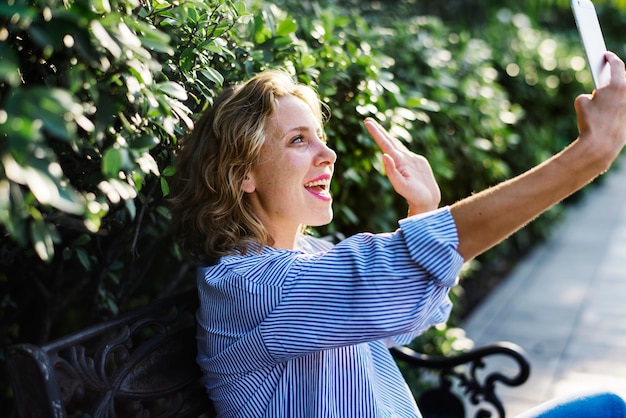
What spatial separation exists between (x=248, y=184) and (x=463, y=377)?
1304mm

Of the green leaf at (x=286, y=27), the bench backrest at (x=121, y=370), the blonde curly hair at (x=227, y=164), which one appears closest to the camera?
the bench backrest at (x=121, y=370)

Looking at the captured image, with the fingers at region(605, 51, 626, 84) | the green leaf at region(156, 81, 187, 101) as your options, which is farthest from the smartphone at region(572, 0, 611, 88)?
the green leaf at region(156, 81, 187, 101)

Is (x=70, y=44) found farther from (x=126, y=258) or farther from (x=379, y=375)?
(x=126, y=258)

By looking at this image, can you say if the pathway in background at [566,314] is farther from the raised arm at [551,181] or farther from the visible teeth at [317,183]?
the raised arm at [551,181]

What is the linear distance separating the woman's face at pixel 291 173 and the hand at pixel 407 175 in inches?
8.4

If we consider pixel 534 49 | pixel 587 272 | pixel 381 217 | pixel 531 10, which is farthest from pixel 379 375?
pixel 531 10

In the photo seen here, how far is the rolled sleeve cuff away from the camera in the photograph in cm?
143

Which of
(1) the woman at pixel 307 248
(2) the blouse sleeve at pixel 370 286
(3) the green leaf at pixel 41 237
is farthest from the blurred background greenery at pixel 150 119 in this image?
(2) the blouse sleeve at pixel 370 286

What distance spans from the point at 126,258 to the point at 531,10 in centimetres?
720

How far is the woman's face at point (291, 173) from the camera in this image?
192 cm

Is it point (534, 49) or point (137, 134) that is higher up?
point (137, 134)

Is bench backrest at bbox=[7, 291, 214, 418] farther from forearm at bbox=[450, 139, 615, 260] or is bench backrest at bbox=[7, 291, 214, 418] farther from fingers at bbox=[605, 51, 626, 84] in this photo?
fingers at bbox=[605, 51, 626, 84]

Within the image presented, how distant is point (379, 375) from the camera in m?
2.04

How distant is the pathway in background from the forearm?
64.9 inches
